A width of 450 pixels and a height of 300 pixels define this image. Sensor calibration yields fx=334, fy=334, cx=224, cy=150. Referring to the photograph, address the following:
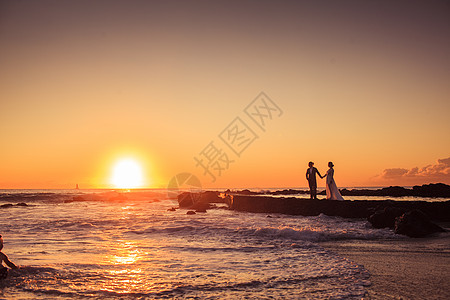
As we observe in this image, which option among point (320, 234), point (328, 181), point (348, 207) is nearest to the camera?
point (320, 234)

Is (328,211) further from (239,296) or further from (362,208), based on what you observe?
(239,296)

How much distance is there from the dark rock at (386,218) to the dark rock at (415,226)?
3.93ft

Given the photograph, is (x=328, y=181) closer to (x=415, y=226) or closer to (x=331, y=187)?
(x=331, y=187)

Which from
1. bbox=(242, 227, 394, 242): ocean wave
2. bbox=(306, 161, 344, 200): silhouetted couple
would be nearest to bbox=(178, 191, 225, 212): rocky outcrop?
bbox=(306, 161, 344, 200): silhouetted couple

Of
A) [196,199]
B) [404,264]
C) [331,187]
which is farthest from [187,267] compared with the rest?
[196,199]

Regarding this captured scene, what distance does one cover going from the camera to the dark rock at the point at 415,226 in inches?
390

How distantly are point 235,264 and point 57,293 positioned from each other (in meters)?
3.32

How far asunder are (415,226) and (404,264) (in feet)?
14.7

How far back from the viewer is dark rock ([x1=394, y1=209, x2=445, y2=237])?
9906 mm

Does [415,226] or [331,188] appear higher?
[331,188]

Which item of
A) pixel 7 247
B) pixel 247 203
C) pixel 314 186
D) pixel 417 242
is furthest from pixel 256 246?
pixel 247 203

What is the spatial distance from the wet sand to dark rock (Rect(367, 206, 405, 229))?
6.77ft

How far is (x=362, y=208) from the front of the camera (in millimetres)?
15844

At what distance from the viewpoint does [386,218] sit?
11.9 meters
